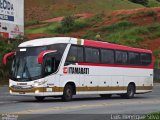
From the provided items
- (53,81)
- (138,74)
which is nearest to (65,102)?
(53,81)

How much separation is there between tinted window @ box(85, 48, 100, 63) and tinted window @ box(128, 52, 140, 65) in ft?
11.6

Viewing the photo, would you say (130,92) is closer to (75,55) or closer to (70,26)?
(75,55)

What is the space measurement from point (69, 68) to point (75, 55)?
0.82m

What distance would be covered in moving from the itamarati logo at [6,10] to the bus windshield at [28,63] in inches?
1012

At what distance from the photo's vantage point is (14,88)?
974 inches

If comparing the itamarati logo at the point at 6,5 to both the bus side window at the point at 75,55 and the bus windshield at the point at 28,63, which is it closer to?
the bus side window at the point at 75,55

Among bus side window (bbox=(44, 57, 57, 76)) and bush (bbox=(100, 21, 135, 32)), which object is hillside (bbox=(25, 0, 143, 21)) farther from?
bus side window (bbox=(44, 57, 57, 76))

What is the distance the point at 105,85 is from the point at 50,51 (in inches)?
204

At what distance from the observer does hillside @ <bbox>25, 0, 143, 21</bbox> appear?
9904cm

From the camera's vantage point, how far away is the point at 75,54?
85.6 feet

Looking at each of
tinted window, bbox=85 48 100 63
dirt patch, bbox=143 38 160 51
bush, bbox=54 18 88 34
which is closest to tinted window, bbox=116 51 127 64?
tinted window, bbox=85 48 100 63

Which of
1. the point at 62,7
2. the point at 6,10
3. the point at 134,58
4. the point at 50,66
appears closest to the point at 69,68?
the point at 50,66

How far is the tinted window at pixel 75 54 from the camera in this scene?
2575 centimetres

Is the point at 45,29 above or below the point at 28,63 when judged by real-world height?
above
